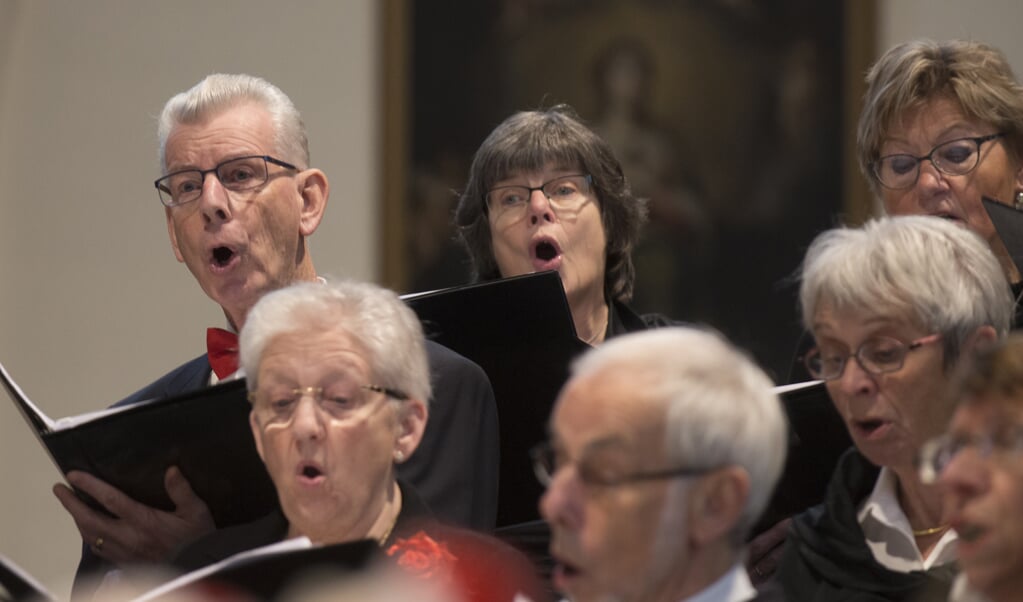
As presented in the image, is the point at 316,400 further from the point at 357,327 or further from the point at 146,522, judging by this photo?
the point at 146,522

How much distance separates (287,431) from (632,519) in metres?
0.85

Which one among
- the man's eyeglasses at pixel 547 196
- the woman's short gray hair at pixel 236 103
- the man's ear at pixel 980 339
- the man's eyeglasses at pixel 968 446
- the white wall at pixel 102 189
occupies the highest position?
the woman's short gray hair at pixel 236 103

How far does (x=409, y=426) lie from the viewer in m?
3.01

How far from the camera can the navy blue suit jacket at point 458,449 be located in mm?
3236

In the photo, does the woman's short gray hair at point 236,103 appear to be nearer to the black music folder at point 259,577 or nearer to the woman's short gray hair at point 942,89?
the woman's short gray hair at point 942,89

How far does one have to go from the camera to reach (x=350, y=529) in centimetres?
291

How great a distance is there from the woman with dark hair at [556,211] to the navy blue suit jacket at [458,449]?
0.85 meters

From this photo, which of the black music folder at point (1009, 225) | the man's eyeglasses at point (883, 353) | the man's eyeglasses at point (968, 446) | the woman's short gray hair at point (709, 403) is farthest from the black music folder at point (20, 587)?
the black music folder at point (1009, 225)

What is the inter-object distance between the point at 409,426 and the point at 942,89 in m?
1.52

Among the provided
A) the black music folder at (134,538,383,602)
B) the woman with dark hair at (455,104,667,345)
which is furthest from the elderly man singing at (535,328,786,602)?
the woman with dark hair at (455,104,667,345)

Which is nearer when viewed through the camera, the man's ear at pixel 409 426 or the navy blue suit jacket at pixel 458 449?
the man's ear at pixel 409 426

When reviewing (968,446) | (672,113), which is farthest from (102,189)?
(968,446)

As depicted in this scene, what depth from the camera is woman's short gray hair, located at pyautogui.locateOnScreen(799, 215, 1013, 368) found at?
2.86 meters

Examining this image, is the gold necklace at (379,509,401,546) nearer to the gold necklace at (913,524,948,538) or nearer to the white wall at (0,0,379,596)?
the gold necklace at (913,524,948,538)
